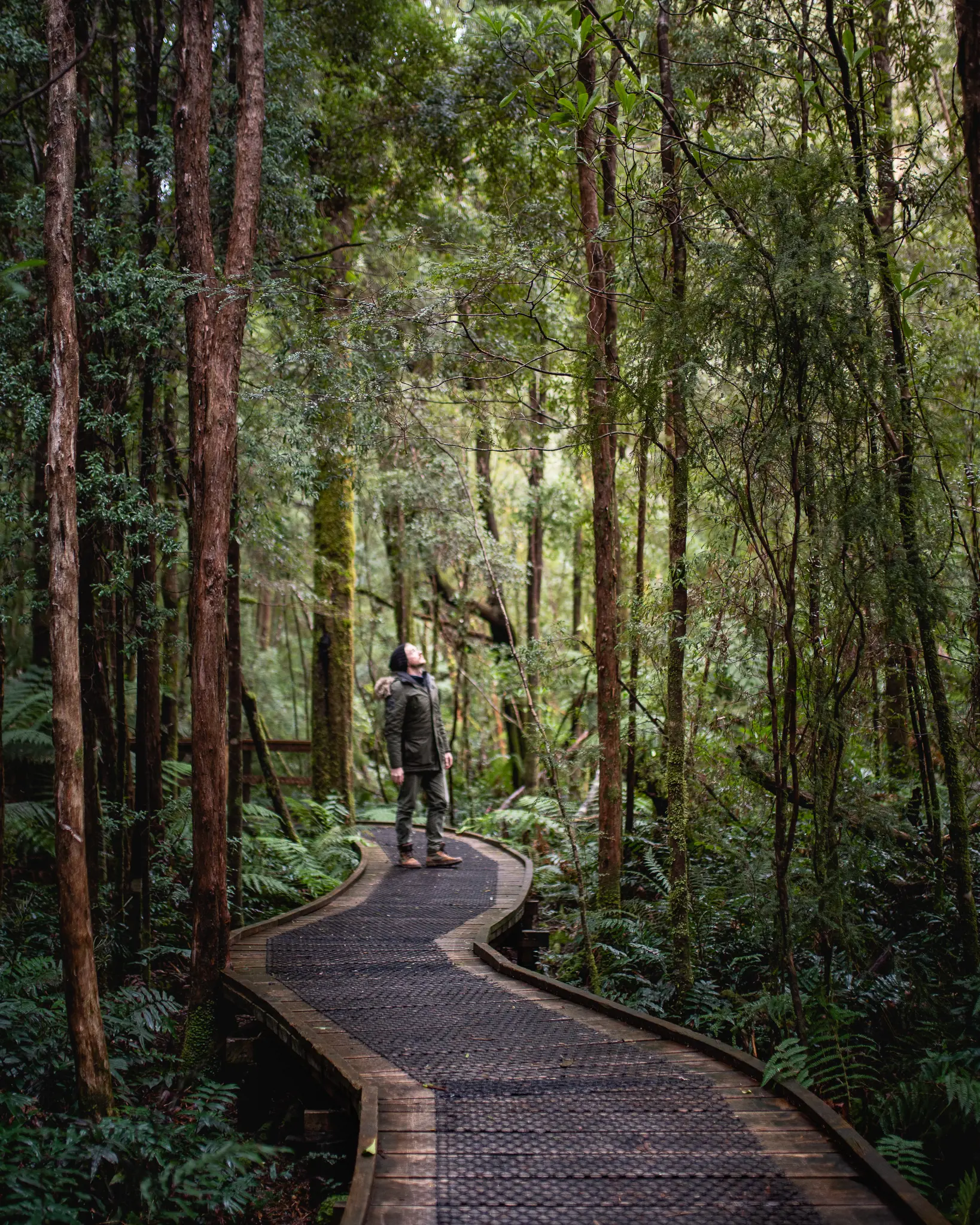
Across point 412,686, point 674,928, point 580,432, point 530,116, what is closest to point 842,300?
point 580,432

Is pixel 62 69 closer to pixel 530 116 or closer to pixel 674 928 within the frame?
pixel 530 116

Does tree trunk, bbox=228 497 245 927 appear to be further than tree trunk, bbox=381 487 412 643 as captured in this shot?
No

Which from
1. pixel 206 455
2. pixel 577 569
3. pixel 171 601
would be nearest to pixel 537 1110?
pixel 206 455

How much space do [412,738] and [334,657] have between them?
394 centimetres

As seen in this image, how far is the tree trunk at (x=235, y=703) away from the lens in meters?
8.29

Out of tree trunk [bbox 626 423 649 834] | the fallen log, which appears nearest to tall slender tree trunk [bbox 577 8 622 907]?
tree trunk [bbox 626 423 649 834]

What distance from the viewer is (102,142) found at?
941 centimetres

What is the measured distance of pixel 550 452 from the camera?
24.0 feet

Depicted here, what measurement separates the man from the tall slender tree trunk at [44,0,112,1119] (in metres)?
4.41

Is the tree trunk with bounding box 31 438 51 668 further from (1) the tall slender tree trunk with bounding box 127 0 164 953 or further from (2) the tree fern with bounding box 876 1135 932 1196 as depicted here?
(2) the tree fern with bounding box 876 1135 932 1196

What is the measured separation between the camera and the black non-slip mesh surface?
10.3 feet

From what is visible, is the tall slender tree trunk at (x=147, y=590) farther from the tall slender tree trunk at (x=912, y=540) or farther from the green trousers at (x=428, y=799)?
the tall slender tree trunk at (x=912, y=540)

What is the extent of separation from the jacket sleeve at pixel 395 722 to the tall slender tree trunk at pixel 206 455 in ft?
9.43

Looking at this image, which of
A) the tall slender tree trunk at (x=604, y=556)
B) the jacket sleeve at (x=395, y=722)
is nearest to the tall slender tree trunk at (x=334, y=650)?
the jacket sleeve at (x=395, y=722)
